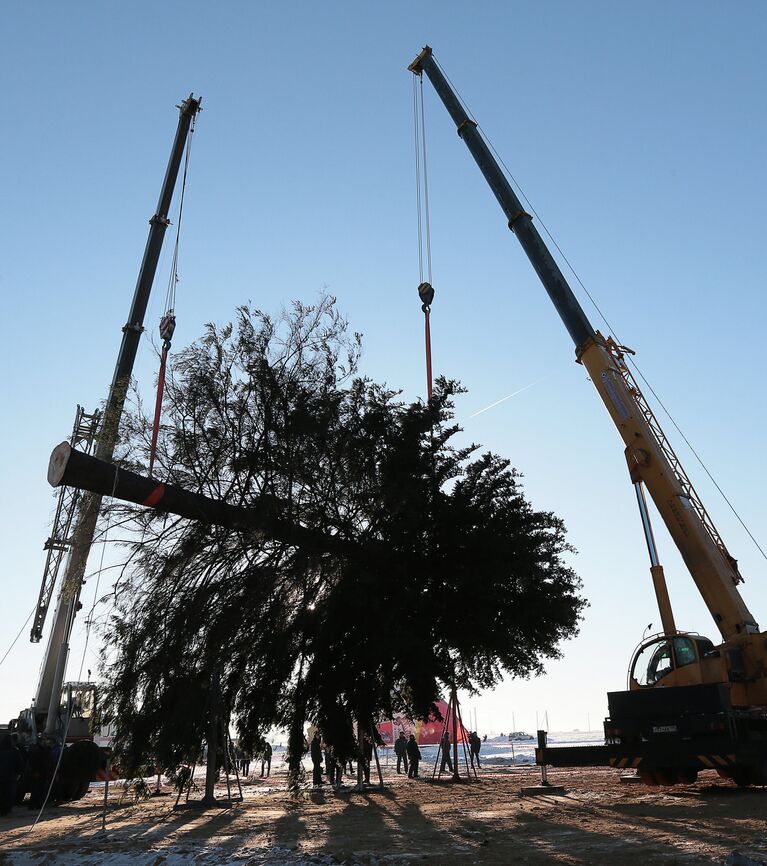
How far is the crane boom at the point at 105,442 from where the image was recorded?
18.7 metres

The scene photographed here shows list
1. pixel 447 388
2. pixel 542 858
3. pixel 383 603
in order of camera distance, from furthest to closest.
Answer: pixel 447 388
pixel 383 603
pixel 542 858

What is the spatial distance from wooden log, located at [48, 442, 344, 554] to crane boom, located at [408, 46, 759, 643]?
698cm

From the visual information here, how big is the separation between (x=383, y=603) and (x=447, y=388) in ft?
17.1

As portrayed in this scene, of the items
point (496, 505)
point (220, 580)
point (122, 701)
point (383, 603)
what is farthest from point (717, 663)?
point (122, 701)

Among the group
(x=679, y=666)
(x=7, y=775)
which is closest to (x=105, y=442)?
(x=7, y=775)

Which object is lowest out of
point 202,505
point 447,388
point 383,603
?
Result: point 383,603

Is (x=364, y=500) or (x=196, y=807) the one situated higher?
(x=364, y=500)

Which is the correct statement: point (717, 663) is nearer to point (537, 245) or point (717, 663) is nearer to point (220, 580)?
point (220, 580)

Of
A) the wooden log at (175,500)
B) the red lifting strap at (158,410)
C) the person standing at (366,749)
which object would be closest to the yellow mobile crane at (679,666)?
the person standing at (366,749)

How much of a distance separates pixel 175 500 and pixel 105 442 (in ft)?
10.6

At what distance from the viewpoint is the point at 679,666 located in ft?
56.4

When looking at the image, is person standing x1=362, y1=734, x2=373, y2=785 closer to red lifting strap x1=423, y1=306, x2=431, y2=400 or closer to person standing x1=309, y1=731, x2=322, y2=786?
person standing x1=309, y1=731, x2=322, y2=786

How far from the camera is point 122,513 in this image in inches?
696

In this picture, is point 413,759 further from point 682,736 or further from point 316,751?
point 682,736
